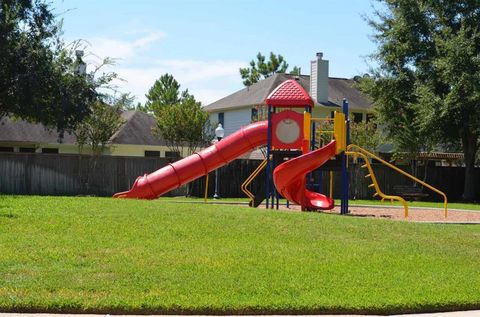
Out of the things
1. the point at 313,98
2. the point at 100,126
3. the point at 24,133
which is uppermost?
the point at 313,98

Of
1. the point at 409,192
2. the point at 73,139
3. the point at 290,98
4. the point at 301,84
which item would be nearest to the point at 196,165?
the point at 290,98

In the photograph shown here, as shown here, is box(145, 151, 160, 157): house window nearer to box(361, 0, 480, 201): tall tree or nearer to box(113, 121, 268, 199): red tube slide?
box(361, 0, 480, 201): tall tree

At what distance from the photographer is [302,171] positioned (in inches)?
821

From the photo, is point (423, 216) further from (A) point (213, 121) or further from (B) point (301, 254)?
(A) point (213, 121)

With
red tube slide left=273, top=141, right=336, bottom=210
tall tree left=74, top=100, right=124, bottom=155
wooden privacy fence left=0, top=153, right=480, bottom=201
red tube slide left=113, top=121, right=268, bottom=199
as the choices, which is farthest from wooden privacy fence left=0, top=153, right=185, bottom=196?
red tube slide left=273, top=141, right=336, bottom=210

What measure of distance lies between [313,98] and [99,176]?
757 inches

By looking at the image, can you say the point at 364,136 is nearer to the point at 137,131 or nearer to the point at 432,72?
the point at 432,72

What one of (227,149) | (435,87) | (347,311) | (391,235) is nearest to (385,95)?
(435,87)

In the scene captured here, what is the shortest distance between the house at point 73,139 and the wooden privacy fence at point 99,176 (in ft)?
22.4

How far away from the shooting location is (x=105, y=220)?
44.1 ft

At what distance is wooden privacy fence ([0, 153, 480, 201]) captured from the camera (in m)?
31.5

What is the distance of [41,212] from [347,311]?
837 cm

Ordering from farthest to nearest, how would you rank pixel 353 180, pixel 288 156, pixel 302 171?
pixel 353 180 < pixel 288 156 < pixel 302 171

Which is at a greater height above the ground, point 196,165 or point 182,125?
point 182,125
